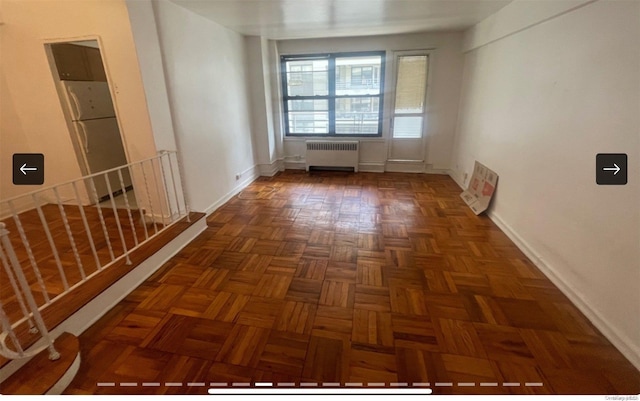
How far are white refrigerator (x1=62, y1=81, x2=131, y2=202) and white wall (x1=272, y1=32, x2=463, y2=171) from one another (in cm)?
278

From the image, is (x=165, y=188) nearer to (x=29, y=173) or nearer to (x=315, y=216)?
(x=29, y=173)

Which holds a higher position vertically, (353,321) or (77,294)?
(77,294)

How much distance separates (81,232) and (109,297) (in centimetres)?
121

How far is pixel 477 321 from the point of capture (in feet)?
5.63

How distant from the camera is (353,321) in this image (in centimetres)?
174

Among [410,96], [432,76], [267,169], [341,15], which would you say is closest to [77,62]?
[267,169]

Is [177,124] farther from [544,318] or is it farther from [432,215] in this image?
[544,318]

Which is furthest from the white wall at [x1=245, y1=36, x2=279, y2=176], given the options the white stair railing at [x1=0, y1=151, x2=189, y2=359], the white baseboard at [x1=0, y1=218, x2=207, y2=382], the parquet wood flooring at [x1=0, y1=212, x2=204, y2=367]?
the parquet wood flooring at [x1=0, y1=212, x2=204, y2=367]

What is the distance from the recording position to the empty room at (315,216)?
1.45 metres

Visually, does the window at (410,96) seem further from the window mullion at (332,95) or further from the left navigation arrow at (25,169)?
the left navigation arrow at (25,169)

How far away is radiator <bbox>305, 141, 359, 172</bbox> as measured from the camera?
16.2ft

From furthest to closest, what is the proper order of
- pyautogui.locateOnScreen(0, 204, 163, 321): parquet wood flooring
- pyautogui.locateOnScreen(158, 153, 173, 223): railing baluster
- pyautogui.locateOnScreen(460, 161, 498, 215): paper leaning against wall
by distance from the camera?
pyautogui.locateOnScreen(460, 161, 498, 215): paper leaning against wall < pyautogui.locateOnScreen(158, 153, 173, 223): railing baluster < pyautogui.locateOnScreen(0, 204, 163, 321): parquet wood flooring

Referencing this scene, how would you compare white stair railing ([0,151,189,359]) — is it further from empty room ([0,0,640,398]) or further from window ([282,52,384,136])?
window ([282,52,384,136])

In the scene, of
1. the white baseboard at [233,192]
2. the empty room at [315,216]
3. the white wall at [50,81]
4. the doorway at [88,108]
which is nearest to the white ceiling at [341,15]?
the empty room at [315,216]
